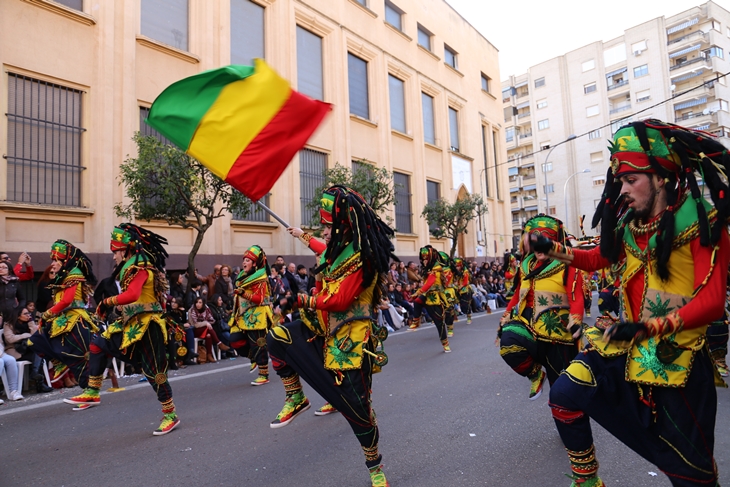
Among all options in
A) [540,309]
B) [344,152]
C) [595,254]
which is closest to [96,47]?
[344,152]

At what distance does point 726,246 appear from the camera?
7.87 feet

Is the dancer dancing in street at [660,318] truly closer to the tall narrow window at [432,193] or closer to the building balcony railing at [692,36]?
the tall narrow window at [432,193]

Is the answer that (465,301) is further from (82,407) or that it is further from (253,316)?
(82,407)

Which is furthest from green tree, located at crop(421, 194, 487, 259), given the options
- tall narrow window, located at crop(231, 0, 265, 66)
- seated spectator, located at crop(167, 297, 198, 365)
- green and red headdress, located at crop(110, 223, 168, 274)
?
green and red headdress, located at crop(110, 223, 168, 274)

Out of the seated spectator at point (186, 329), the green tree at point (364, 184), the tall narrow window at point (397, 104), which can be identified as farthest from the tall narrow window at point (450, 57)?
the seated spectator at point (186, 329)

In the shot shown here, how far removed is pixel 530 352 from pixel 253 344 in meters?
4.58

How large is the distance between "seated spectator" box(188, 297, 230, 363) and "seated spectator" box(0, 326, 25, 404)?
10.4 ft

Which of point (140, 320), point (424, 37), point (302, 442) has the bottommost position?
point (302, 442)

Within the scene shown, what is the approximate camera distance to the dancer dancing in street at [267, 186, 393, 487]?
12.2ft

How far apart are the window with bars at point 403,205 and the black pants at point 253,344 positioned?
1495 cm

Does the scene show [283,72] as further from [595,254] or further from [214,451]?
[595,254]

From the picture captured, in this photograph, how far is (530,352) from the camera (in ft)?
15.2

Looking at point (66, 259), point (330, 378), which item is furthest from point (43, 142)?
point (330, 378)

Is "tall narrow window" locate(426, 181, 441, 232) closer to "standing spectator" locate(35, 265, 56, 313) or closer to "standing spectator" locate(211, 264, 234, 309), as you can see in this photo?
"standing spectator" locate(211, 264, 234, 309)
